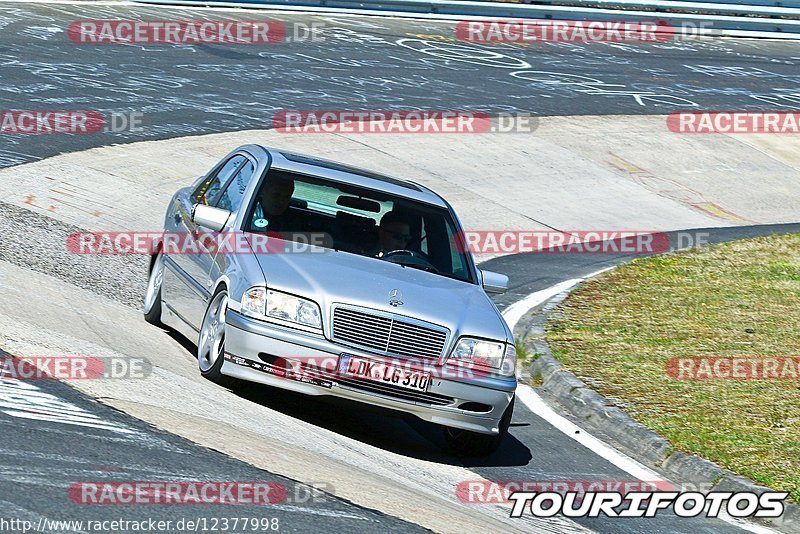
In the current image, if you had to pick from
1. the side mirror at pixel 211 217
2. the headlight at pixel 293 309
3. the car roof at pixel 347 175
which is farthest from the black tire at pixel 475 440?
the side mirror at pixel 211 217

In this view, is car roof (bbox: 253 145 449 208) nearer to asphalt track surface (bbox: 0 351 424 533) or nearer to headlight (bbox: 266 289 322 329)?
headlight (bbox: 266 289 322 329)

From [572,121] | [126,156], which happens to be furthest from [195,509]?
[572,121]

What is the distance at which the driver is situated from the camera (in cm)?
881

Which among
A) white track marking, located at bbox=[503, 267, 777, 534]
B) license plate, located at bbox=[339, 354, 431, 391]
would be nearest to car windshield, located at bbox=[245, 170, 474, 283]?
license plate, located at bbox=[339, 354, 431, 391]

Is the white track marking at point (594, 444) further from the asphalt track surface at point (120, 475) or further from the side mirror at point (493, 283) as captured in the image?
the asphalt track surface at point (120, 475)

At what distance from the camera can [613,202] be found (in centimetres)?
1931

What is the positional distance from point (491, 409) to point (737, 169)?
1542 cm

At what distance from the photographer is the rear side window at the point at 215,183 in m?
9.66

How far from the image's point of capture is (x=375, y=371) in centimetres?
760

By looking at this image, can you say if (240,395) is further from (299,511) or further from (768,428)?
(768,428)

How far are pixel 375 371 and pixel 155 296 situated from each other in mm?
2889

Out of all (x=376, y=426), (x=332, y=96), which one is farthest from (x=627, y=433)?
(x=332, y=96)

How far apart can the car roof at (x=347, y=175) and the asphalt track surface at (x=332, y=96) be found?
1588 mm

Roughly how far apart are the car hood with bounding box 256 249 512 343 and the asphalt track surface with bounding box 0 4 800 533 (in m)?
0.79
